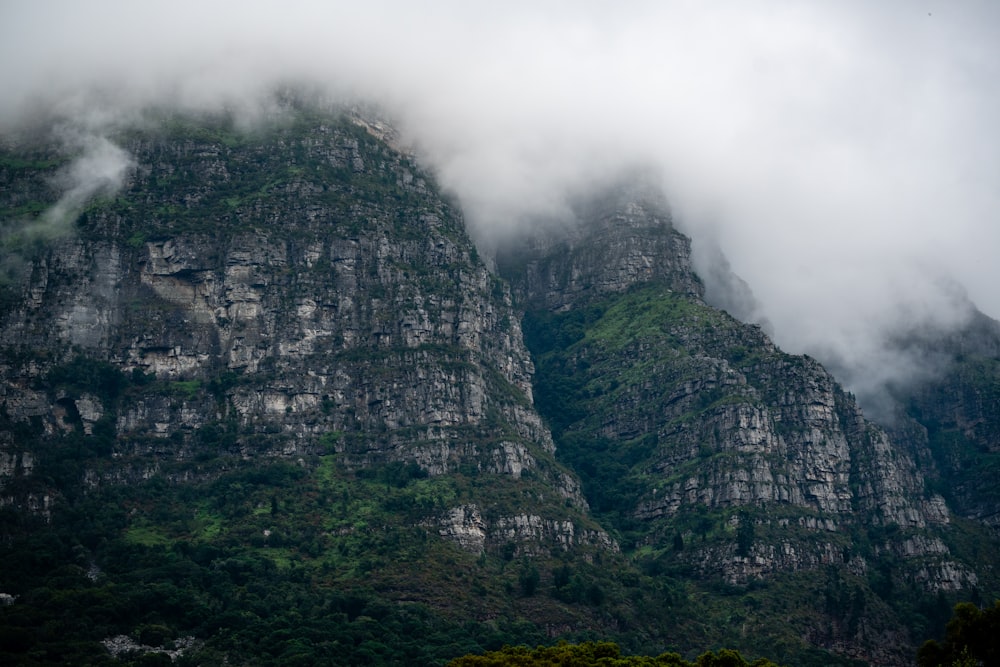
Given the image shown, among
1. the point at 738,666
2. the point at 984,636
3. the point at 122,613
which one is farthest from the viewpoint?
the point at 122,613

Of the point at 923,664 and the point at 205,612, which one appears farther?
the point at 205,612

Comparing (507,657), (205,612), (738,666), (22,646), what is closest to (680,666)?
(738,666)

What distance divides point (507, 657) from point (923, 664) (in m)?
46.4

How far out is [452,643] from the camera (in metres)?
198

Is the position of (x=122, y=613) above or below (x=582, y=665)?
above

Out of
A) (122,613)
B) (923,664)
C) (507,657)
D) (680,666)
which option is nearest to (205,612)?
(122,613)

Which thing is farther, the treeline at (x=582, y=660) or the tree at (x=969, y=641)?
the treeline at (x=582, y=660)

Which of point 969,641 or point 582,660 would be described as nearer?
point 969,641

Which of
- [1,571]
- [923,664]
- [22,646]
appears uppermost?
[1,571]

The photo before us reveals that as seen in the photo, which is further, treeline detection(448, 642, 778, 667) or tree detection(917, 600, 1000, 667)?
treeline detection(448, 642, 778, 667)

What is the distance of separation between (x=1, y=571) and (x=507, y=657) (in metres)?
81.6

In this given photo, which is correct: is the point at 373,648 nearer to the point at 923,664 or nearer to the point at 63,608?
the point at 63,608

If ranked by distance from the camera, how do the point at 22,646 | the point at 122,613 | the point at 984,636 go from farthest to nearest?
1. the point at 122,613
2. the point at 22,646
3. the point at 984,636

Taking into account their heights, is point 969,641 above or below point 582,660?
below
